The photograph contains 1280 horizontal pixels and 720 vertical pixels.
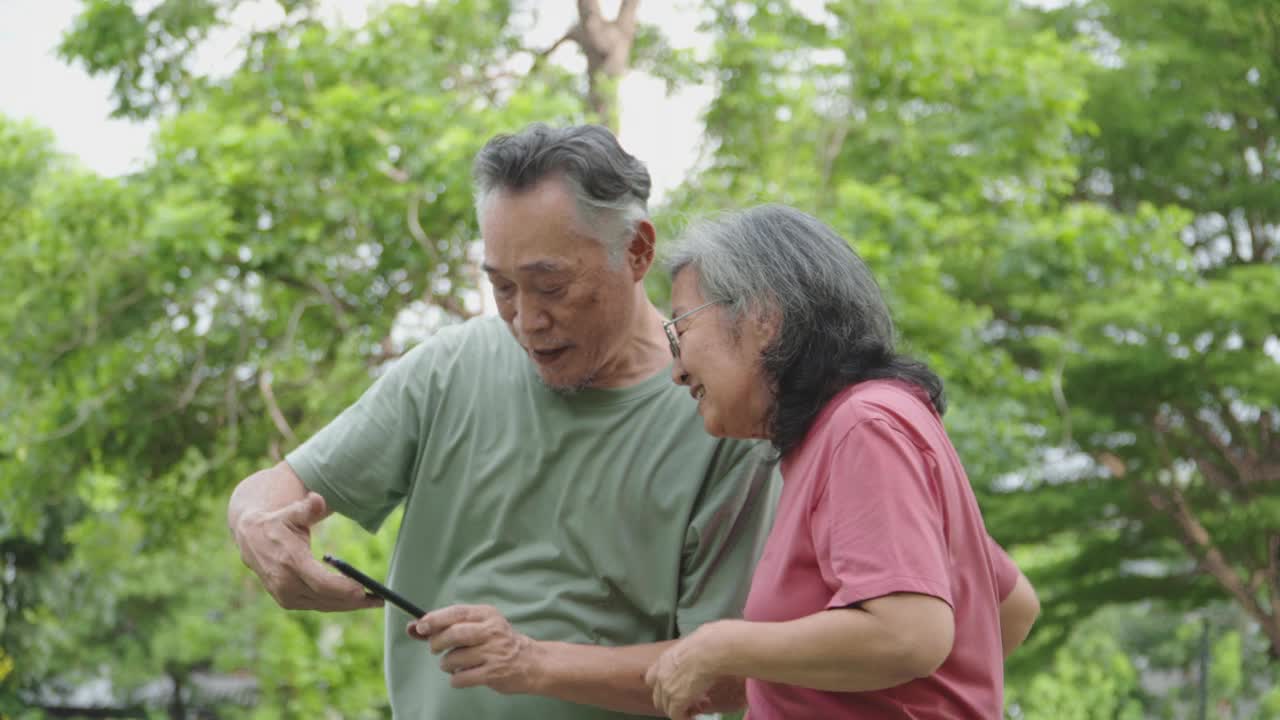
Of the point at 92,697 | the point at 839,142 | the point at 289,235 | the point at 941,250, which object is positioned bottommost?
the point at 92,697

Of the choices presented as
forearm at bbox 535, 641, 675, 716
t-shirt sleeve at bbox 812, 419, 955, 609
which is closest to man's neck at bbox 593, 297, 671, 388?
forearm at bbox 535, 641, 675, 716

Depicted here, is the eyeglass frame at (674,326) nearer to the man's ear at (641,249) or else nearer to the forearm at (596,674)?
the man's ear at (641,249)

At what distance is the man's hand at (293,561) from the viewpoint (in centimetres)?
166

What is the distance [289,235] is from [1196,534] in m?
7.64

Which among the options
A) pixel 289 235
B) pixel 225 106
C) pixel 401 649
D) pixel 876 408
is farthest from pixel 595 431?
pixel 225 106

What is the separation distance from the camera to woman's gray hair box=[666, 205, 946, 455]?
1.49 m

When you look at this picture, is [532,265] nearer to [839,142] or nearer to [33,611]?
[839,142]

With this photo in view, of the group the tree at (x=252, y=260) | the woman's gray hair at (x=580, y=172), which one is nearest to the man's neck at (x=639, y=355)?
the woman's gray hair at (x=580, y=172)

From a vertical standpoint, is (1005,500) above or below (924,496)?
below

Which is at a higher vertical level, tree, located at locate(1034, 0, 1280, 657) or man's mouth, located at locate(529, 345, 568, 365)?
man's mouth, located at locate(529, 345, 568, 365)

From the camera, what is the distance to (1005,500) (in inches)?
420

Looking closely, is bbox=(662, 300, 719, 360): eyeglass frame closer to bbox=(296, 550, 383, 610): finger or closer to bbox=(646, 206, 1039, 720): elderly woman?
bbox=(646, 206, 1039, 720): elderly woman

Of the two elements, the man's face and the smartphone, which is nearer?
the smartphone

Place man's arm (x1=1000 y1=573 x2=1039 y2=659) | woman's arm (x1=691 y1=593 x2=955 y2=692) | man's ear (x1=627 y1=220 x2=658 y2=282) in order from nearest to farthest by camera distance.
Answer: woman's arm (x1=691 y1=593 x2=955 y2=692) → man's arm (x1=1000 y1=573 x2=1039 y2=659) → man's ear (x1=627 y1=220 x2=658 y2=282)
